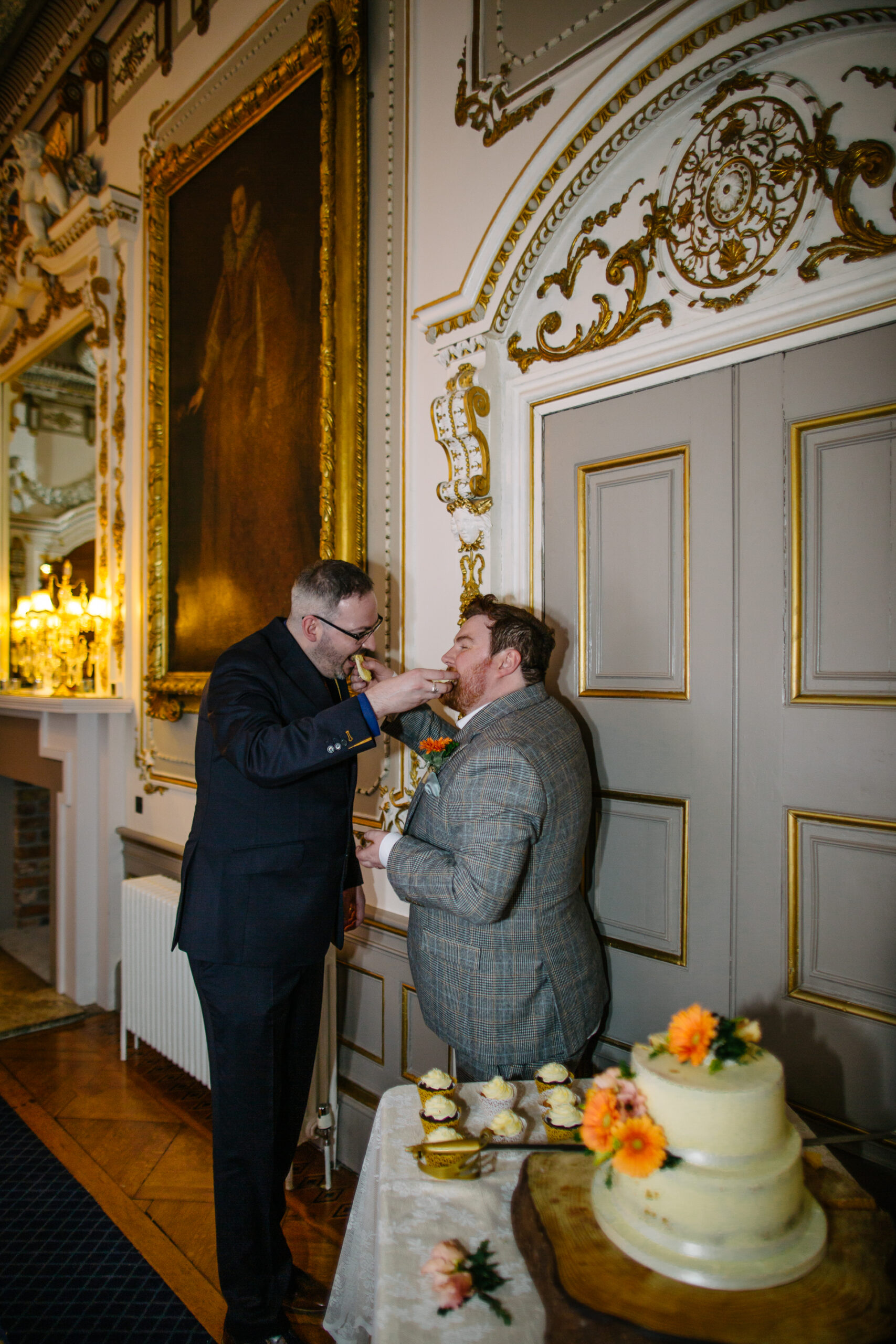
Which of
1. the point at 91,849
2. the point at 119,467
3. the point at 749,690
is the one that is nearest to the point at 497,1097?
the point at 749,690

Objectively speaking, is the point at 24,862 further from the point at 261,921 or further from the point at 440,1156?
the point at 440,1156

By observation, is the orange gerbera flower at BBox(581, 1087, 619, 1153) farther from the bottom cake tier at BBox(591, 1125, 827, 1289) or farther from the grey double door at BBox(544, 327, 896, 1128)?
the grey double door at BBox(544, 327, 896, 1128)

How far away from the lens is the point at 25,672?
5.44 metres

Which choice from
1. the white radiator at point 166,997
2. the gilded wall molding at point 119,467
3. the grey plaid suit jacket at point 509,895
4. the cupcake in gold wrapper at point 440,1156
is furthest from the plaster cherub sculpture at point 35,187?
the cupcake in gold wrapper at point 440,1156

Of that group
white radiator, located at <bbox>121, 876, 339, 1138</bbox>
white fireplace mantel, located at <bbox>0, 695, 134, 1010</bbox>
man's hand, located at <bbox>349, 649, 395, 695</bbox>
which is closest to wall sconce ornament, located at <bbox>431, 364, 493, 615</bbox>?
man's hand, located at <bbox>349, 649, 395, 695</bbox>

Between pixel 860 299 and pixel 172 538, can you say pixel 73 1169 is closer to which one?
pixel 172 538

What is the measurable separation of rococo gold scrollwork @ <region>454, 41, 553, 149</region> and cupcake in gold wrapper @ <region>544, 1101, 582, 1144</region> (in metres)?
2.50

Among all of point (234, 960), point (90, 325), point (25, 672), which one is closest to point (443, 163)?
point (234, 960)

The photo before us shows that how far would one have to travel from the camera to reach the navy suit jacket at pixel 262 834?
191 cm

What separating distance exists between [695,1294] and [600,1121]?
20 cm

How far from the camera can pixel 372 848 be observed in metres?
1.92

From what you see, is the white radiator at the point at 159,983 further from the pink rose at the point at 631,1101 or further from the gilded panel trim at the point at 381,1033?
the pink rose at the point at 631,1101

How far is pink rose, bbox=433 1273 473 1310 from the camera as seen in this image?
3.40 feet

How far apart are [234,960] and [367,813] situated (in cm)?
103
